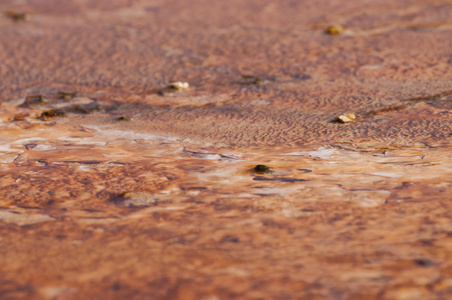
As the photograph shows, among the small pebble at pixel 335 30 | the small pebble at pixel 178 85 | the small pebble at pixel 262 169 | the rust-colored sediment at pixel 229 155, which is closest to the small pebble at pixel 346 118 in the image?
the rust-colored sediment at pixel 229 155

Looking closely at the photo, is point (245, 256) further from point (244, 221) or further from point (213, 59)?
point (213, 59)

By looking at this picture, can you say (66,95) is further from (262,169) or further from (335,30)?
(335,30)

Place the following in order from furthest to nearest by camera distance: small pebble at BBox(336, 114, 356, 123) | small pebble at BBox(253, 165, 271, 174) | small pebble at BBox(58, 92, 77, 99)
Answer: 1. small pebble at BBox(58, 92, 77, 99)
2. small pebble at BBox(336, 114, 356, 123)
3. small pebble at BBox(253, 165, 271, 174)

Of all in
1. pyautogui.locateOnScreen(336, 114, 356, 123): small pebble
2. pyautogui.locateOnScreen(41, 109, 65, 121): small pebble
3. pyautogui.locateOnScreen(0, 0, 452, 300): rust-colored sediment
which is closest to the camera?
pyautogui.locateOnScreen(0, 0, 452, 300): rust-colored sediment

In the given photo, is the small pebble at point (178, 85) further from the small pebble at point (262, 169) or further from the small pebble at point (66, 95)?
the small pebble at point (262, 169)

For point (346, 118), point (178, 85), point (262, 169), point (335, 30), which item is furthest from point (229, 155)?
point (335, 30)

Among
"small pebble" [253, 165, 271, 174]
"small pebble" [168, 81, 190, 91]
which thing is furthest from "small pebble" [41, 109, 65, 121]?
"small pebble" [253, 165, 271, 174]

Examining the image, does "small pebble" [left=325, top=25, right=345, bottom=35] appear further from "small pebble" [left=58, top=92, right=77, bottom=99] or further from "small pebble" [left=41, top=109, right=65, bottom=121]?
Result: "small pebble" [left=41, top=109, right=65, bottom=121]

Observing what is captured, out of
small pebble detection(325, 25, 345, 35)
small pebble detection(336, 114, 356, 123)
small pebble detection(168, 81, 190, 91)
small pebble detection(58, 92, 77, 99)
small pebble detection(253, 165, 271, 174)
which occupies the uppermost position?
small pebble detection(325, 25, 345, 35)
